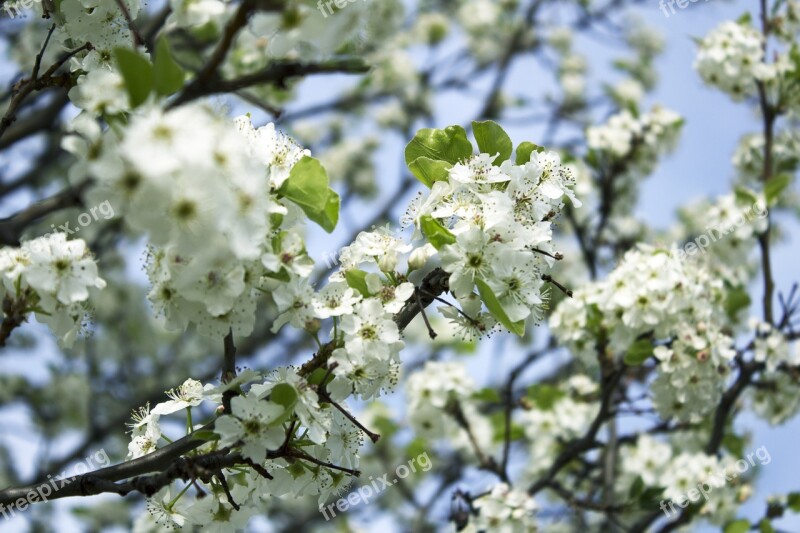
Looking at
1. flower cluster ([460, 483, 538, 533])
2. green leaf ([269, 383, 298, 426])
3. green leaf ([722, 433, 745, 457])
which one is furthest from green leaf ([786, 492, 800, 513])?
green leaf ([269, 383, 298, 426])

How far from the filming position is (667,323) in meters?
3.54

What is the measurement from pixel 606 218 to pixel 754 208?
119 cm

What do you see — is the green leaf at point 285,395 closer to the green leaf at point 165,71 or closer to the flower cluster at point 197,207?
the flower cluster at point 197,207

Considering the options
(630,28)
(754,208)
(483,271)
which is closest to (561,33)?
(630,28)

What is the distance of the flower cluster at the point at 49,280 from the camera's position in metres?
2.00

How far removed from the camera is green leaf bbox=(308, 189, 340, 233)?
6.53ft

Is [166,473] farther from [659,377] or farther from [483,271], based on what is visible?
[659,377]

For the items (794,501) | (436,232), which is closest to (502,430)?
(794,501)

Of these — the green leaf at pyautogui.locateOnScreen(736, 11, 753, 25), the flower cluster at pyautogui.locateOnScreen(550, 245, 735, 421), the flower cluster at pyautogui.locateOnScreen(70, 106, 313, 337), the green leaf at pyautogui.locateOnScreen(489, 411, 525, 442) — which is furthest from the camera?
the green leaf at pyautogui.locateOnScreen(736, 11, 753, 25)

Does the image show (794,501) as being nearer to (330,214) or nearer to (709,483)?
(709,483)

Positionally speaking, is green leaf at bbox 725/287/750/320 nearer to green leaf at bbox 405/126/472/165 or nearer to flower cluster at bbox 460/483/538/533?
flower cluster at bbox 460/483/538/533

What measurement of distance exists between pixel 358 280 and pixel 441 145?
20.0 inches

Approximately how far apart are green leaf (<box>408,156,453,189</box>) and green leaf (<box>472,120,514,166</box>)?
13 cm

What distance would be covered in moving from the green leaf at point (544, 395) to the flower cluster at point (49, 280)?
2.92 metres
